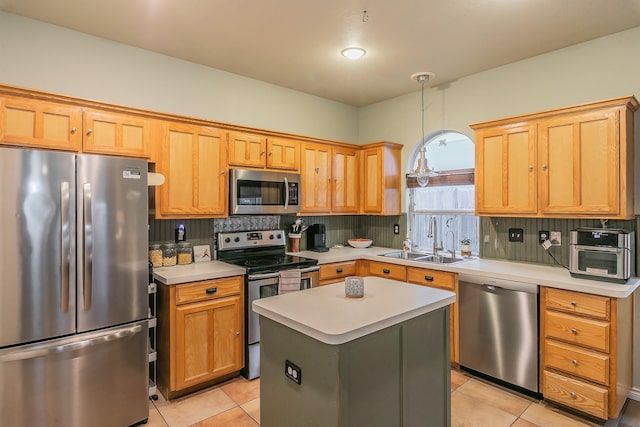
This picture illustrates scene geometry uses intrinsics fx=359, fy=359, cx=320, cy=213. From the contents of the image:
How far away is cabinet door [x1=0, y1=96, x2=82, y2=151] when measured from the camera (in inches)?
89.7

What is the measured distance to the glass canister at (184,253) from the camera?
3.21 metres

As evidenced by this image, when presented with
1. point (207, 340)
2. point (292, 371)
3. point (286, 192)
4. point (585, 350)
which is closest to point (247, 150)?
point (286, 192)

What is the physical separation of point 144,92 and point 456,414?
357 cm

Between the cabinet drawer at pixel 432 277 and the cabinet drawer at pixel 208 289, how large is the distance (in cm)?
162

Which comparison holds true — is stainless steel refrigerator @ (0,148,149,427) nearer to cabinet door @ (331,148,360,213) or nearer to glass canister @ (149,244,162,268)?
glass canister @ (149,244,162,268)

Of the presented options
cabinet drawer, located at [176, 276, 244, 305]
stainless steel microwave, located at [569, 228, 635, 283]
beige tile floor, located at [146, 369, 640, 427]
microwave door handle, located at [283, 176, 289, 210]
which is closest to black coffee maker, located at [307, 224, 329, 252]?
microwave door handle, located at [283, 176, 289, 210]

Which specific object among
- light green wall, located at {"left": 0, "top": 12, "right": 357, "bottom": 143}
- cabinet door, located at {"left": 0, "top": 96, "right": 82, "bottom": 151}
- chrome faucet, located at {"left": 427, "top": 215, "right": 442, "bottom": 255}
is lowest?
chrome faucet, located at {"left": 427, "top": 215, "right": 442, "bottom": 255}

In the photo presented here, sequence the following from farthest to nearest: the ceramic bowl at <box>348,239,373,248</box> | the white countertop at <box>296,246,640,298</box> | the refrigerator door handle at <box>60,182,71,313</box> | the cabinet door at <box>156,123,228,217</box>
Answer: the ceramic bowl at <box>348,239,373,248</box>, the cabinet door at <box>156,123,228,217</box>, the white countertop at <box>296,246,640,298</box>, the refrigerator door handle at <box>60,182,71,313</box>

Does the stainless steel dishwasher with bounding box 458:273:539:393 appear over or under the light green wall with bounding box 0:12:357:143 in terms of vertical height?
under

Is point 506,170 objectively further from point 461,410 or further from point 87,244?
point 87,244

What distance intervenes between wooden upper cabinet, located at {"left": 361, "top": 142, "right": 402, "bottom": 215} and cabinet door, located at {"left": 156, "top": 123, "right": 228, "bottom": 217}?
1841 millimetres

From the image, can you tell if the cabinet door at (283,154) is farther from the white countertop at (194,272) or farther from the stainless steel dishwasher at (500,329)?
the stainless steel dishwasher at (500,329)

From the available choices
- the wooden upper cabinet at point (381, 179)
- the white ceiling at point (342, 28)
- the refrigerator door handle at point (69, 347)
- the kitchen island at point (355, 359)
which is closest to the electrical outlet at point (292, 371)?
the kitchen island at point (355, 359)

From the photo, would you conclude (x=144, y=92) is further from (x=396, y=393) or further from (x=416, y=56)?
(x=396, y=393)
